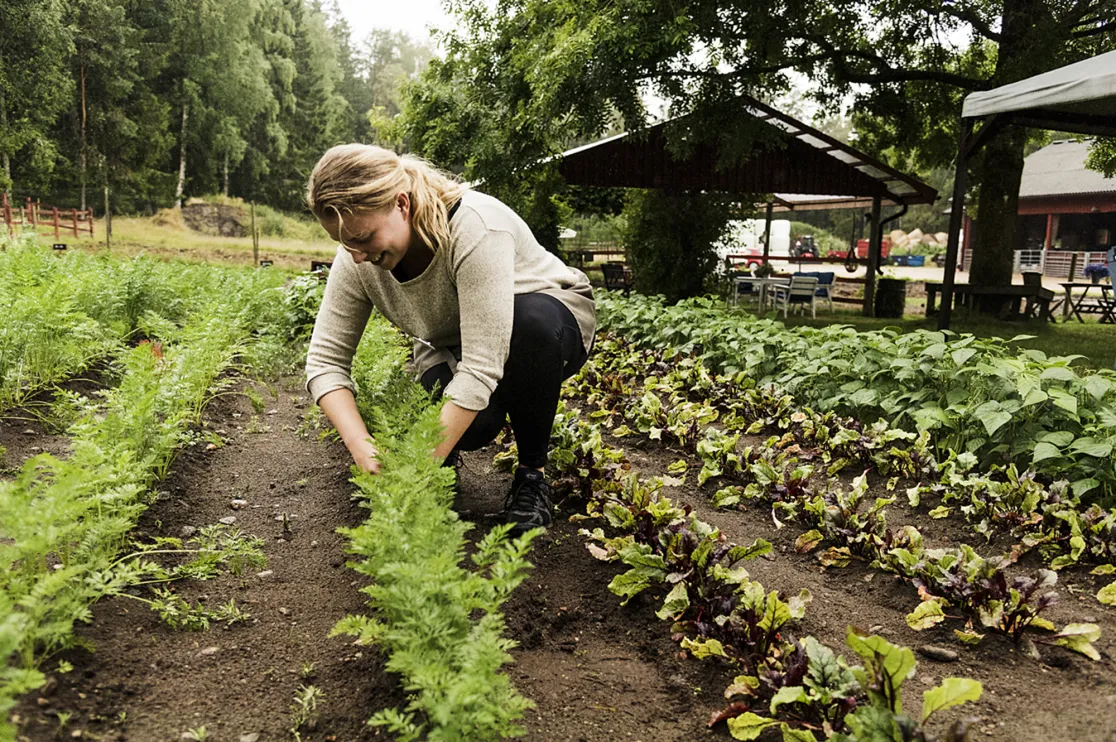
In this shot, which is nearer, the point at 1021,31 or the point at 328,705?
the point at 328,705

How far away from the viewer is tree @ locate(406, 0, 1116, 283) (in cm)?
1033

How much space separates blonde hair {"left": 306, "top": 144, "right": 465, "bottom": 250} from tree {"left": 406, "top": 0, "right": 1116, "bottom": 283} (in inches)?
317

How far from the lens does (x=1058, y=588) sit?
270cm

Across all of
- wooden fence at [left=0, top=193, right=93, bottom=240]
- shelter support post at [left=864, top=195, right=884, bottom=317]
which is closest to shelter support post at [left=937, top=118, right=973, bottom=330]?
shelter support post at [left=864, top=195, right=884, bottom=317]

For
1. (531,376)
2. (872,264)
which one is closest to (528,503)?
(531,376)

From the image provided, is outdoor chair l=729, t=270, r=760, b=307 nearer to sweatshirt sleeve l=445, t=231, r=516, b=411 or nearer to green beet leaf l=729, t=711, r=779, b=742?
sweatshirt sleeve l=445, t=231, r=516, b=411

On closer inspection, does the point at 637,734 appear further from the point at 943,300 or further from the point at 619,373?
the point at 943,300

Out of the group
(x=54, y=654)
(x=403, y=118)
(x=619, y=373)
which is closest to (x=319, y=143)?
(x=403, y=118)

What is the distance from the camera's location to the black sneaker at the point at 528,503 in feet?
9.43

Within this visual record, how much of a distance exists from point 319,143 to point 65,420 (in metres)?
41.5

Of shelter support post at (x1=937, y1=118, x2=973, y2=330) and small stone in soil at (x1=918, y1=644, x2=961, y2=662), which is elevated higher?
shelter support post at (x1=937, y1=118, x2=973, y2=330)

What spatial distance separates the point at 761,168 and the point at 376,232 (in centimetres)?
1386

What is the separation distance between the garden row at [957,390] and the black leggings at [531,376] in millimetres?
2021

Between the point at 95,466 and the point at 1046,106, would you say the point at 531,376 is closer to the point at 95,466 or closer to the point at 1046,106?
the point at 95,466
